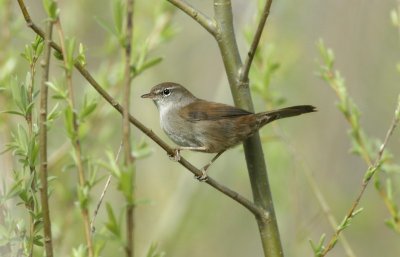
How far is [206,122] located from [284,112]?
64cm

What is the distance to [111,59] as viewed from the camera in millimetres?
4746

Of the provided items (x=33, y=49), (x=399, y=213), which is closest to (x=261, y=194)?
(x=399, y=213)

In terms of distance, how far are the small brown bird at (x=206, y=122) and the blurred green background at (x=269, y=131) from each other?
0.47 m

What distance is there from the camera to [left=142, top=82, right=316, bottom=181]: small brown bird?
394cm

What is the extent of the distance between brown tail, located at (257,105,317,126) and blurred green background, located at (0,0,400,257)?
3.00ft

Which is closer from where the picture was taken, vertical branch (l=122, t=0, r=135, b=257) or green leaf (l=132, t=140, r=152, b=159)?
vertical branch (l=122, t=0, r=135, b=257)

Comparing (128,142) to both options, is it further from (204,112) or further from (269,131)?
(269,131)

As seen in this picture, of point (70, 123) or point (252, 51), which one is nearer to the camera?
point (70, 123)

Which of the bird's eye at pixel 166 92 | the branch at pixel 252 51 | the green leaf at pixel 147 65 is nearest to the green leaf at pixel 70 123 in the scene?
the green leaf at pixel 147 65

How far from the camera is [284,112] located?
391 cm

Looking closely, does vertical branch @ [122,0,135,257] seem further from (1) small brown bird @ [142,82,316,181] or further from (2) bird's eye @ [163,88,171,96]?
(2) bird's eye @ [163,88,171,96]

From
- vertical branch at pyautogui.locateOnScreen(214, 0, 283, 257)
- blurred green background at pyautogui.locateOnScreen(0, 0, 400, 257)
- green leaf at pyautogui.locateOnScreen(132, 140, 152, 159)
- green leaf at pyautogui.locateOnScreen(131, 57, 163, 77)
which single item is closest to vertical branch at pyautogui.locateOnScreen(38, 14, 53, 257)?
green leaf at pyautogui.locateOnScreen(131, 57, 163, 77)

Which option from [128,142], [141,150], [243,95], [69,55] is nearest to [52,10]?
[69,55]

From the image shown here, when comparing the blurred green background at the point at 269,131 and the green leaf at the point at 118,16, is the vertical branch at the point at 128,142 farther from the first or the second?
the blurred green background at the point at 269,131
